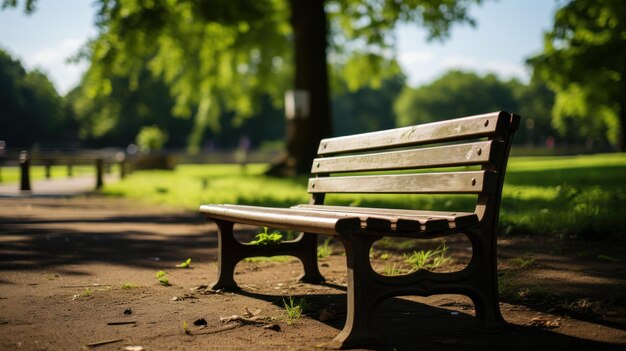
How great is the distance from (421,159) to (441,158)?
0.55 ft

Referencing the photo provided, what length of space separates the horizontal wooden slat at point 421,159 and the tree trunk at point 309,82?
13046 mm

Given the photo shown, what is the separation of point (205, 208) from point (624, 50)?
2120cm

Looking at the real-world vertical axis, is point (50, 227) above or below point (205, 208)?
below

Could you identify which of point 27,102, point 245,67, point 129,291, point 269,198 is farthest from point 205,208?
point 245,67

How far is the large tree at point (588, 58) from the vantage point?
15.7 metres

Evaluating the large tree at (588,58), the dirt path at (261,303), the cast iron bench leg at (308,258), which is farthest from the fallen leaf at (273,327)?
the large tree at (588,58)

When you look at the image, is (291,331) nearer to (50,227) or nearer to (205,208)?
(205,208)

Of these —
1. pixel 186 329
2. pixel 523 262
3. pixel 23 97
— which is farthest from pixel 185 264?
pixel 23 97

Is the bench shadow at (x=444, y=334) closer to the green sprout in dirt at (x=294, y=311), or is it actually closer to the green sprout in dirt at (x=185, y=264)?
the green sprout in dirt at (x=294, y=311)

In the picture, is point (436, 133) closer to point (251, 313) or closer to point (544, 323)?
point (544, 323)

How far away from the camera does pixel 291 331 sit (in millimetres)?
3314

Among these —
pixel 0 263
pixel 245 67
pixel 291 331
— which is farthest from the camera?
pixel 245 67

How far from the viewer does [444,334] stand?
10.5ft

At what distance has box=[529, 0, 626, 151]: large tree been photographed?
1565 cm
